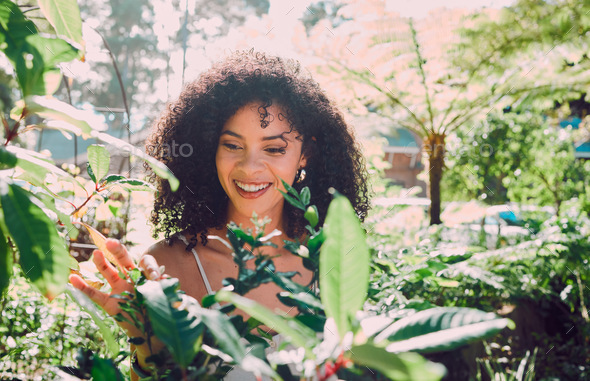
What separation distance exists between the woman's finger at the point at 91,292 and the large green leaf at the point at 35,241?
0.18 m

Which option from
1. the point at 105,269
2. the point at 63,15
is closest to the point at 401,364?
the point at 105,269

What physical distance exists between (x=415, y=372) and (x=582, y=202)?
425cm

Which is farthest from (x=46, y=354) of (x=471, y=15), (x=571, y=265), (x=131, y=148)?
(x=471, y=15)

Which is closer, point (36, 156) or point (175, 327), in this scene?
point (175, 327)

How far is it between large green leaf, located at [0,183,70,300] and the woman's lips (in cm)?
99

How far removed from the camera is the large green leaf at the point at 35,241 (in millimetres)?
461

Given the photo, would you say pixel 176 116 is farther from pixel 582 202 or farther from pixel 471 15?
pixel 582 202

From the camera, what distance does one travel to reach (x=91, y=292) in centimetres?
66

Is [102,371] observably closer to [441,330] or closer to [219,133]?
[441,330]

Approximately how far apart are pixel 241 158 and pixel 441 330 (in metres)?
1.18

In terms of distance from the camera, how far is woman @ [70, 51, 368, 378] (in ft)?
4.93

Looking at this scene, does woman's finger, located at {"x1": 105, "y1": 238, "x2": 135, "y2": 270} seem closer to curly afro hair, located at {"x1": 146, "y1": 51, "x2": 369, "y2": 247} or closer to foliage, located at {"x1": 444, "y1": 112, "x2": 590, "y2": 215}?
curly afro hair, located at {"x1": 146, "y1": 51, "x2": 369, "y2": 247}

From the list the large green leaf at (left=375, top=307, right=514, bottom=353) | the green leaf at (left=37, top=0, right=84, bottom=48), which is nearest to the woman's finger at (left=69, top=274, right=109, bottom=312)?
the green leaf at (left=37, top=0, right=84, bottom=48)

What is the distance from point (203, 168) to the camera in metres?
1.75
